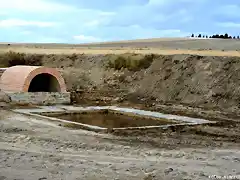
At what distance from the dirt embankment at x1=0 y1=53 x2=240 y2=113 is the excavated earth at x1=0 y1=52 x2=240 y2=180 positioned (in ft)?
0.18

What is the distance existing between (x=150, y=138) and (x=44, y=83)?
489 inches

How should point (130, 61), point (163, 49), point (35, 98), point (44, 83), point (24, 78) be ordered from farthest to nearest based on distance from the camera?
point (163, 49)
point (130, 61)
point (44, 83)
point (24, 78)
point (35, 98)

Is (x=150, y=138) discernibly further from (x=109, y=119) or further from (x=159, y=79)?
(x=159, y=79)

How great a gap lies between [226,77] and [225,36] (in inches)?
1818

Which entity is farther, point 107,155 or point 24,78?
point 24,78

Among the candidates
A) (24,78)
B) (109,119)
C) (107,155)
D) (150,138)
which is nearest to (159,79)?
(24,78)

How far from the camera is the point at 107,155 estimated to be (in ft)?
35.6

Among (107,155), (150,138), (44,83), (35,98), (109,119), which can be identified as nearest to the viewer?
(107,155)

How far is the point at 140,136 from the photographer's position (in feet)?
44.9

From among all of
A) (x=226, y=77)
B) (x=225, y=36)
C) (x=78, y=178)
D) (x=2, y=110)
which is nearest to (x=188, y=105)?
(x=226, y=77)

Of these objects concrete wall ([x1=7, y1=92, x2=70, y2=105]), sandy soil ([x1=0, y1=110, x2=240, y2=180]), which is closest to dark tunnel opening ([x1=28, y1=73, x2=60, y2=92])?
concrete wall ([x1=7, y1=92, x2=70, y2=105])

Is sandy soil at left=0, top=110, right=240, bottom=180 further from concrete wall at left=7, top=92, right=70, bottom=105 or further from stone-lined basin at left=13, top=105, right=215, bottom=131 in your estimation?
concrete wall at left=7, top=92, right=70, bottom=105

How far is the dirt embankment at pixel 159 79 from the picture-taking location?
23047mm

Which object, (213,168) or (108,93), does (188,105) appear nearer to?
(108,93)
